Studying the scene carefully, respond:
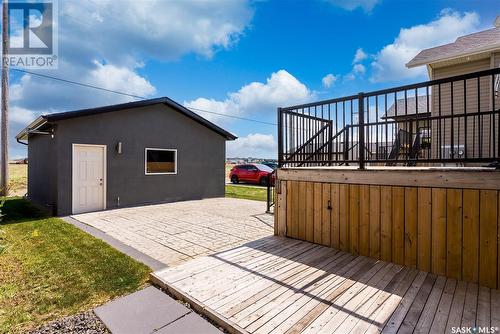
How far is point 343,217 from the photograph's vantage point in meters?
3.66

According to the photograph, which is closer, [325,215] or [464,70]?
[325,215]

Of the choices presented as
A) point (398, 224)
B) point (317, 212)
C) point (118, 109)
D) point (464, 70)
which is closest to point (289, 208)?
point (317, 212)

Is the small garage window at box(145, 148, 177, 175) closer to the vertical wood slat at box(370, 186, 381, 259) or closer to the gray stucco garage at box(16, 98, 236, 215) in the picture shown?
the gray stucco garage at box(16, 98, 236, 215)

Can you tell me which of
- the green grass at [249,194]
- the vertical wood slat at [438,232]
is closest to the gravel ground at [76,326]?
the vertical wood slat at [438,232]

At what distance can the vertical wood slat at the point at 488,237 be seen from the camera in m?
2.54

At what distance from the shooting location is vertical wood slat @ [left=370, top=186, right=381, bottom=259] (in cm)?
332

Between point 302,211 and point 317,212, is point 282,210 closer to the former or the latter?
point 302,211

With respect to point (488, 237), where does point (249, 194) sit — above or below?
below

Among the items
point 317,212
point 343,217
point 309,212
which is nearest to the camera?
point 343,217

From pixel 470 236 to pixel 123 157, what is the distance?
8.05m

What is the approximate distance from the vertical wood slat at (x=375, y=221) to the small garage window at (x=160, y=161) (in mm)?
7114

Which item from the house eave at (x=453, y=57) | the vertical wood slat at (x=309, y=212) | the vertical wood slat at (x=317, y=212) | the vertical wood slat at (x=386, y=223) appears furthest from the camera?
the house eave at (x=453, y=57)

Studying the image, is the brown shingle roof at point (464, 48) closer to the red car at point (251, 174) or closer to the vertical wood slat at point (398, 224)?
the vertical wood slat at point (398, 224)

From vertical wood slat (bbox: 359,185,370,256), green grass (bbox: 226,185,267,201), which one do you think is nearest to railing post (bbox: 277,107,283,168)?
vertical wood slat (bbox: 359,185,370,256)
